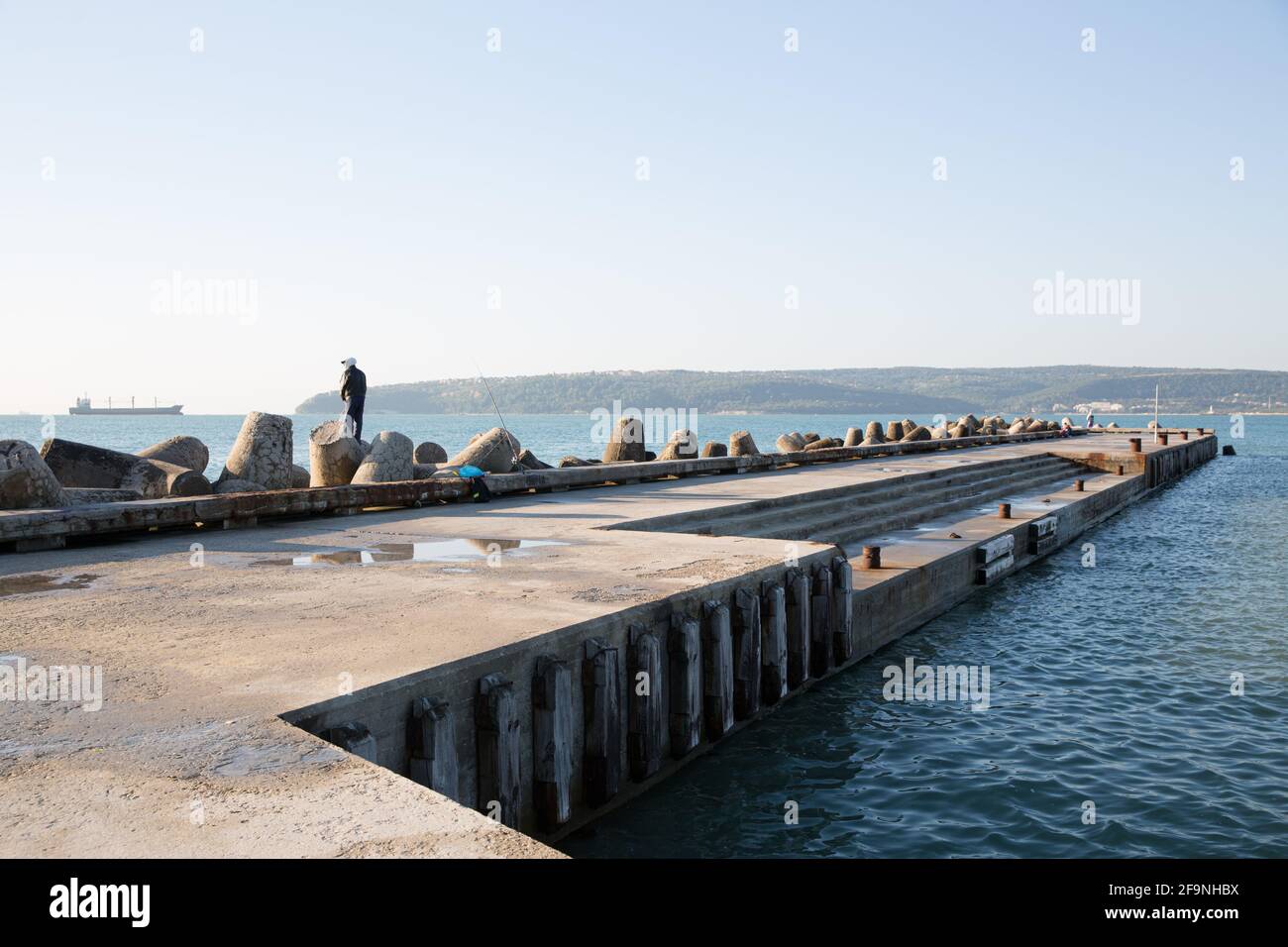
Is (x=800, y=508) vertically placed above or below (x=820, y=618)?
above

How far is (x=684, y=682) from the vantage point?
809 centimetres

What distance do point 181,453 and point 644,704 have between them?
540 inches

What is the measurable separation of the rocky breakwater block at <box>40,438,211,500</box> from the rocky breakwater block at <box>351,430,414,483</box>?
92.0 inches

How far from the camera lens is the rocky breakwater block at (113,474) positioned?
15.3m

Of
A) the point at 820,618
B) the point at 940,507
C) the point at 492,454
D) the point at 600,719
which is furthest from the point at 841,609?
the point at 940,507

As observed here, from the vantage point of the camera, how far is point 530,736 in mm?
6461

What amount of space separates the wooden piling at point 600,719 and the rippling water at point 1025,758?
0.31 metres

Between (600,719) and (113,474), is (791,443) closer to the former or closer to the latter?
(113,474)

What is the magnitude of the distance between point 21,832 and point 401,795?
1.31 metres

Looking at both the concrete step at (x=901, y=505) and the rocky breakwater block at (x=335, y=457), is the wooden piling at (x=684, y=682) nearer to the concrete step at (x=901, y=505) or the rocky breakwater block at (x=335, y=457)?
the concrete step at (x=901, y=505)

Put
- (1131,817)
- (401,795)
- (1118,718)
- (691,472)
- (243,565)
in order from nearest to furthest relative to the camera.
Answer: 1. (401,795)
2. (1131,817)
3. (243,565)
4. (1118,718)
5. (691,472)
